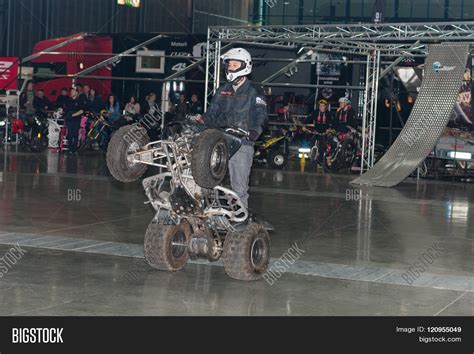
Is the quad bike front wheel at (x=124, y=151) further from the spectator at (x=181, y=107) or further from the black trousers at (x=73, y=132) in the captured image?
the black trousers at (x=73, y=132)

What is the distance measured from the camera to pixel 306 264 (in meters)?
8.70

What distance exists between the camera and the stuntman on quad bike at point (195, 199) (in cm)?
754

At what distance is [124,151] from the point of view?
781 centimetres

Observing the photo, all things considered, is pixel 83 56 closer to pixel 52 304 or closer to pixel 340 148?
pixel 340 148

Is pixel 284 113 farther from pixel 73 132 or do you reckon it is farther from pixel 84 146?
pixel 73 132

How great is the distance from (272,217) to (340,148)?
8.24 meters

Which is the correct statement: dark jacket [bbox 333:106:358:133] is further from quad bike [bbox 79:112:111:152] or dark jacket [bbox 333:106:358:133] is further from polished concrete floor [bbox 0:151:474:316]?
quad bike [bbox 79:112:111:152]

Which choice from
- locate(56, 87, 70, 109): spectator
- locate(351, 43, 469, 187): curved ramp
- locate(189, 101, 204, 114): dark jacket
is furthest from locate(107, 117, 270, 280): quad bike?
locate(56, 87, 70, 109): spectator

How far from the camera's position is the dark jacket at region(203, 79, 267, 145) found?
27.6 ft

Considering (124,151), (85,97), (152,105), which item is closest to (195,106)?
(152,105)

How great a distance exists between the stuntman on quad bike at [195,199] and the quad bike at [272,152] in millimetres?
12252

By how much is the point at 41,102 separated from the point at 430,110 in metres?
11.2

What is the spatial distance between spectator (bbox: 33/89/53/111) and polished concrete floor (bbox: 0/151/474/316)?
754 centimetres
